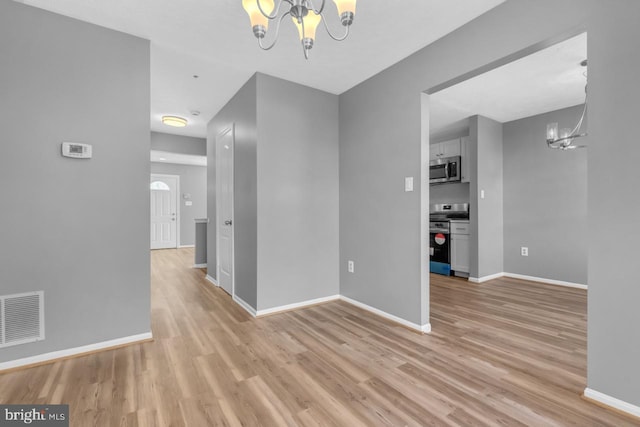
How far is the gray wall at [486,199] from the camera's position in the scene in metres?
4.32

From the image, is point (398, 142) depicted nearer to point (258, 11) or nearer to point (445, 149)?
point (258, 11)

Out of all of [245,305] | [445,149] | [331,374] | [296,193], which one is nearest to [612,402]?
[331,374]

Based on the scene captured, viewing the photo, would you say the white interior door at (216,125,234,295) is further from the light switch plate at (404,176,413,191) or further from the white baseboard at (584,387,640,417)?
the white baseboard at (584,387,640,417)

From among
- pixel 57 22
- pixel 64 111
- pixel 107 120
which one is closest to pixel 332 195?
pixel 107 120

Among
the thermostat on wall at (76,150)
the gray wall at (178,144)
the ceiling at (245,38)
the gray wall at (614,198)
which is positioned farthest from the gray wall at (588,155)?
the gray wall at (178,144)

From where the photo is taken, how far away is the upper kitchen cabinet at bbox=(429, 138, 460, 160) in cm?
502

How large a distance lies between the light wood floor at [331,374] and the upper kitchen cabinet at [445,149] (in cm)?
298

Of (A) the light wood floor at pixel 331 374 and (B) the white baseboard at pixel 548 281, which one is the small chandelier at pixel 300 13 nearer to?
(A) the light wood floor at pixel 331 374

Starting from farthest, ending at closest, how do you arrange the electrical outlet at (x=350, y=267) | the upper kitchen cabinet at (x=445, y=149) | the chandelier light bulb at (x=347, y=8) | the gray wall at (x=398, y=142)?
the upper kitchen cabinet at (x=445, y=149)
the electrical outlet at (x=350, y=267)
the gray wall at (x=398, y=142)
the chandelier light bulb at (x=347, y=8)

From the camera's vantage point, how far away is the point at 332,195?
346cm

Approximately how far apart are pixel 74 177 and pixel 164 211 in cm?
642

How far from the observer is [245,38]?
2.35 m

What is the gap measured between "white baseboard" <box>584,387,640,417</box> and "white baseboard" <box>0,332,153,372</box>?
3045 millimetres

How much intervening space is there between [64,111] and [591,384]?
12.7 ft
